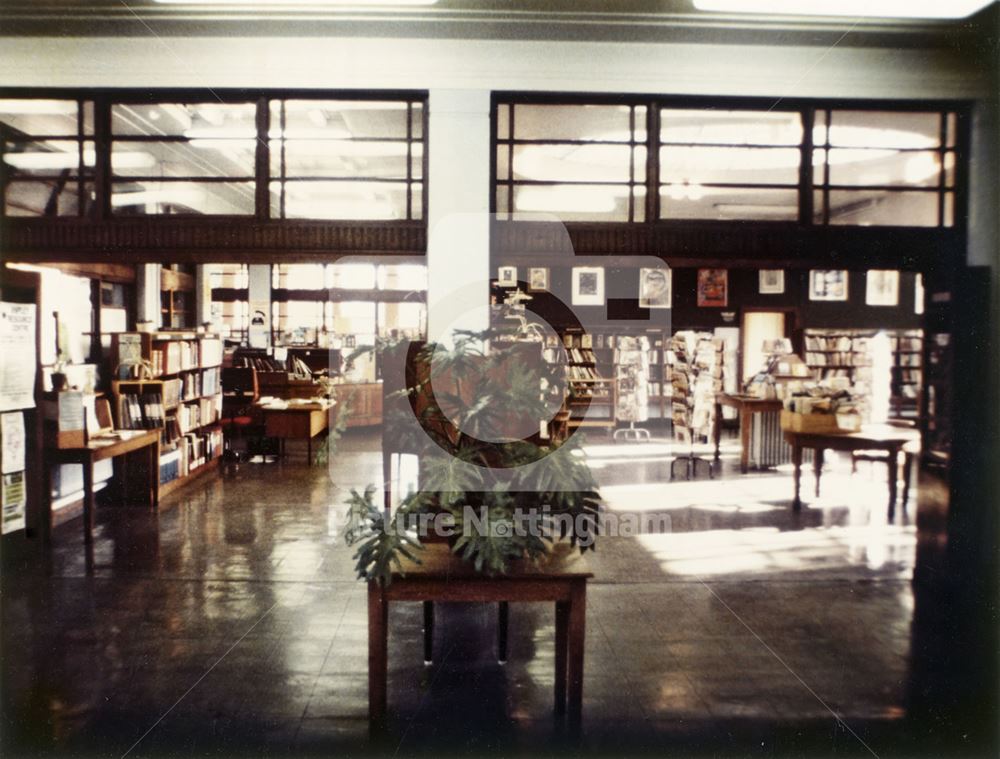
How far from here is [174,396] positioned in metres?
7.69

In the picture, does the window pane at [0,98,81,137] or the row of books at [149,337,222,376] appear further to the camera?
the row of books at [149,337,222,376]

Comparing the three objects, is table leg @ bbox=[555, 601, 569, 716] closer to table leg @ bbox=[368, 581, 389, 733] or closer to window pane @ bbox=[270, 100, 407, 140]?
table leg @ bbox=[368, 581, 389, 733]

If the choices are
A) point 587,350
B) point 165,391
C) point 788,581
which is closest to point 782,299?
point 587,350

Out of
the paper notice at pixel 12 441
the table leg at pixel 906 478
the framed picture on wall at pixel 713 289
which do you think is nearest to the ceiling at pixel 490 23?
the paper notice at pixel 12 441

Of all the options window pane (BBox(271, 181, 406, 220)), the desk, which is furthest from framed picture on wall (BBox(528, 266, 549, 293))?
the desk

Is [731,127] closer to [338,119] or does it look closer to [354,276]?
[338,119]

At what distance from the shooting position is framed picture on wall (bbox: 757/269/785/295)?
1309 cm

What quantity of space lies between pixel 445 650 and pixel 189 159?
4137 millimetres

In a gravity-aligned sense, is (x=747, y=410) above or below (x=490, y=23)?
below

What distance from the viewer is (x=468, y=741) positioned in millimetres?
2951

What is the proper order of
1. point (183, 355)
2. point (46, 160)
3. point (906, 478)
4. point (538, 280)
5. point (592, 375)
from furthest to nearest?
point (538, 280) → point (592, 375) → point (183, 355) → point (906, 478) → point (46, 160)

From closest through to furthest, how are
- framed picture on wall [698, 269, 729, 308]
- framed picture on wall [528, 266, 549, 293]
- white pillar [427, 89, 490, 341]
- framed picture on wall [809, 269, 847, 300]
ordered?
white pillar [427, 89, 490, 341] → framed picture on wall [528, 266, 549, 293] → framed picture on wall [698, 269, 729, 308] → framed picture on wall [809, 269, 847, 300]

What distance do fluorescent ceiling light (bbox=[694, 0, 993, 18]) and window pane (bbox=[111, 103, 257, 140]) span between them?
3097 millimetres

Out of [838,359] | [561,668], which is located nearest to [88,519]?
[561,668]
